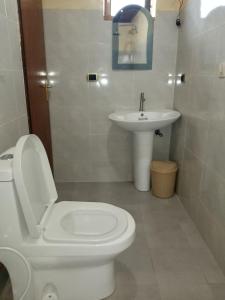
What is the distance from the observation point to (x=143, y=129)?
2105 millimetres

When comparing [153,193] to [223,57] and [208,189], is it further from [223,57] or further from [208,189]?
[223,57]

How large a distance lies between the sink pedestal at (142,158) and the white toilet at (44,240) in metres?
1.08

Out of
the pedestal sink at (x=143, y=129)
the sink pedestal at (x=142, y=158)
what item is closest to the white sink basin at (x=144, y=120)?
the pedestal sink at (x=143, y=129)

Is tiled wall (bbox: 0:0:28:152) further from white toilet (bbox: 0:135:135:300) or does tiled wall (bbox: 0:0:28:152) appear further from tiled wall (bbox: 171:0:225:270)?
tiled wall (bbox: 171:0:225:270)

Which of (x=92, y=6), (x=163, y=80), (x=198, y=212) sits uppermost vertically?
(x=92, y=6)

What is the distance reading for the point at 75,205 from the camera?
4.51 feet

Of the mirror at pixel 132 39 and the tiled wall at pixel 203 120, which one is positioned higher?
the mirror at pixel 132 39

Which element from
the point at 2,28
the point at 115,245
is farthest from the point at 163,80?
the point at 115,245

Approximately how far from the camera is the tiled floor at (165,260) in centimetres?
132

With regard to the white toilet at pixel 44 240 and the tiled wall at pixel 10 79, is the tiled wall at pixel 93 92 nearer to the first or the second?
the tiled wall at pixel 10 79

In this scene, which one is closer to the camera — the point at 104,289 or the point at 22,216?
the point at 22,216

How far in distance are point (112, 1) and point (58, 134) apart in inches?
55.2

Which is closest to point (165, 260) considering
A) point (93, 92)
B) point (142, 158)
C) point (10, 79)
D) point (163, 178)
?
point (163, 178)

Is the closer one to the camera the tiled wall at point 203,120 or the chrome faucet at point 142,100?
the tiled wall at point 203,120
